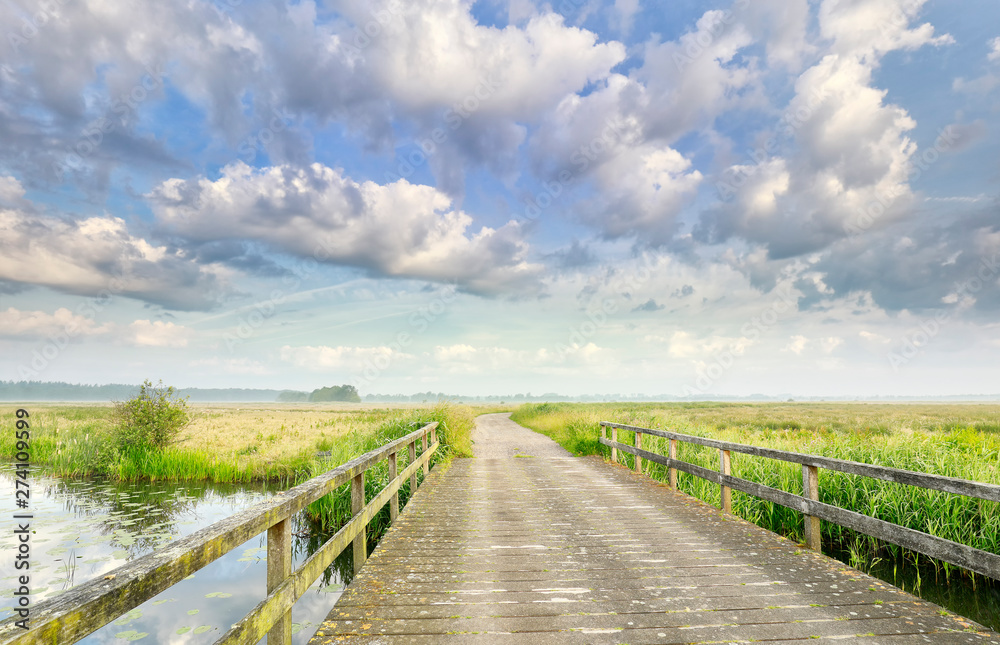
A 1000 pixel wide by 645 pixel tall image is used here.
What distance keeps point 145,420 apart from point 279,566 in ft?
60.2

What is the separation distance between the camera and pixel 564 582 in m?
4.88

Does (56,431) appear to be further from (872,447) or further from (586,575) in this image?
(872,447)

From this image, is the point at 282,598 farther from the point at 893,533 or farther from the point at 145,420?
the point at 145,420

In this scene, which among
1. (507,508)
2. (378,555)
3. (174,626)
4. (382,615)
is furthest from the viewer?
(507,508)

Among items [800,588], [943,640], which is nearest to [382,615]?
[800,588]

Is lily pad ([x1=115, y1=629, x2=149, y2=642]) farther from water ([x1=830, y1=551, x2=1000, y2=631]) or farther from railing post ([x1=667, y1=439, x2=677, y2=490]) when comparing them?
water ([x1=830, y1=551, x2=1000, y2=631])

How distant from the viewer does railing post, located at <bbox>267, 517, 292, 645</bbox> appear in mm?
3338

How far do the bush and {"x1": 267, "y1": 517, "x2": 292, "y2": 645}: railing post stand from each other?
59.6 ft

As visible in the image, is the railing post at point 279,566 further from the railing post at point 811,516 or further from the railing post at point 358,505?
the railing post at point 811,516

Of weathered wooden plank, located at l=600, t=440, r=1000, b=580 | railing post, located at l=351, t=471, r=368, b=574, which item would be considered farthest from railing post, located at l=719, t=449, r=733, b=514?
railing post, located at l=351, t=471, r=368, b=574

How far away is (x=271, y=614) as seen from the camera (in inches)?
123

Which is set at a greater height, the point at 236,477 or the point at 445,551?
the point at 445,551

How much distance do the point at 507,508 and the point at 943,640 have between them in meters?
5.69

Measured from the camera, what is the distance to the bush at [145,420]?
17.7 metres
